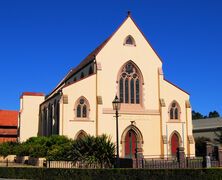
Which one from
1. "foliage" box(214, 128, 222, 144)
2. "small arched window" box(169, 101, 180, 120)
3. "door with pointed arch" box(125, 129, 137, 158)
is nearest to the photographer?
"door with pointed arch" box(125, 129, 137, 158)

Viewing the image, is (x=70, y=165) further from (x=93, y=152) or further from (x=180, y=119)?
(x=180, y=119)

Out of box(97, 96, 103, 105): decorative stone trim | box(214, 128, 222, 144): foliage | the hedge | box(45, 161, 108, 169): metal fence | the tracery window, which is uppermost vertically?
the tracery window

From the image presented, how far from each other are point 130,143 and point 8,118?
111ft

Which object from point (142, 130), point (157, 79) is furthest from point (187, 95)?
point (142, 130)

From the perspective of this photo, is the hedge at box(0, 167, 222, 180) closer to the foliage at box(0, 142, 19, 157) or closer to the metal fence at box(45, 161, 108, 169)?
the metal fence at box(45, 161, 108, 169)

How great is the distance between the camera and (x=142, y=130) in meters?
43.7

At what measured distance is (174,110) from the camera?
45594 millimetres

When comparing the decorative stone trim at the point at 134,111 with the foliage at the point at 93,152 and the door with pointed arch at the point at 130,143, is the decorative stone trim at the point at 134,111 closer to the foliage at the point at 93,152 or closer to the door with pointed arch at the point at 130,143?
the door with pointed arch at the point at 130,143

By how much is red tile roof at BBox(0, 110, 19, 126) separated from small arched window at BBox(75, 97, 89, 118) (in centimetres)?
3042

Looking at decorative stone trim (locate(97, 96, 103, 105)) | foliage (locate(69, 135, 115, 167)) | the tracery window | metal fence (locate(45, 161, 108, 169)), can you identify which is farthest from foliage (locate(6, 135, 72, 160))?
the tracery window

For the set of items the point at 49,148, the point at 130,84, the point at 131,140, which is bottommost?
the point at 49,148

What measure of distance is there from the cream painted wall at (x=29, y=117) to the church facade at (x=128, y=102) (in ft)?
31.8

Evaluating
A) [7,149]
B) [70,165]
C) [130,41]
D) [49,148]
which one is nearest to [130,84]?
[130,41]

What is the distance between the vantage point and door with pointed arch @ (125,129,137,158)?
4331 cm
